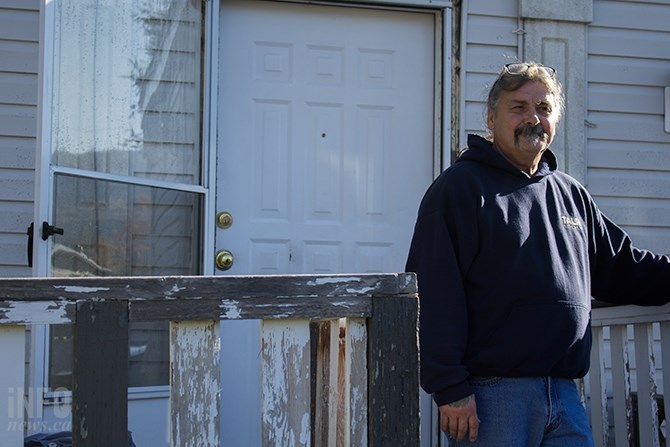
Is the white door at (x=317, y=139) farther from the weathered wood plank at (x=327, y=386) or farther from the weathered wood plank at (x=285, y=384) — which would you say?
the weathered wood plank at (x=285, y=384)

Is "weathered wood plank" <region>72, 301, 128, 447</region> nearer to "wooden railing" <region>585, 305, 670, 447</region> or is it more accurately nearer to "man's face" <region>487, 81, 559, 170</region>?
"man's face" <region>487, 81, 559, 170</region>

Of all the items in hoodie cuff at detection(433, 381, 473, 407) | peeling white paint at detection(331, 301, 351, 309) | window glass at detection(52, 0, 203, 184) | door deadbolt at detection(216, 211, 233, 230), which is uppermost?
window glass at detection(52, 0, 203, 184)

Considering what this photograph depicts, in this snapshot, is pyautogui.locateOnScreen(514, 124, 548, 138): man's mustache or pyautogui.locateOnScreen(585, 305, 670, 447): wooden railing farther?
pyautogui.locateOnScreen(585, 305, 670, 447): wooden railing

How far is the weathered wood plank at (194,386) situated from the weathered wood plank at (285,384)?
0.11 metres

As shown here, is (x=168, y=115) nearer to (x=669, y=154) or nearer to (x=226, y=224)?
(x=226, y=224)

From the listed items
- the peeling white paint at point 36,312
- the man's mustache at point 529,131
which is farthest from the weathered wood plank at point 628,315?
the peeling white paint at point 36,312

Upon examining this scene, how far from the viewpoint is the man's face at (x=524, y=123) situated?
2.87 meters

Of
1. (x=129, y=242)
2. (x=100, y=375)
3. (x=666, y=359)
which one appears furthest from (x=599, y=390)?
(x=100, y=375)

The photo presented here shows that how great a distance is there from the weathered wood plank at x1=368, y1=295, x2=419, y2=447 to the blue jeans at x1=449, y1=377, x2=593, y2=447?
64 centimetres

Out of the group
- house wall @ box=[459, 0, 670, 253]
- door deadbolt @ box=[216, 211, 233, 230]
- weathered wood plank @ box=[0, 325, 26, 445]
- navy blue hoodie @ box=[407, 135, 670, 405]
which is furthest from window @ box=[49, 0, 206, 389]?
weathered wood plank @ box=[0, 325, 26, 445]

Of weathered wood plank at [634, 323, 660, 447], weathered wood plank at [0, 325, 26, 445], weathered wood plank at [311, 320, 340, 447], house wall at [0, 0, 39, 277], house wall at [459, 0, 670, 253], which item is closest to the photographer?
weathered wood plank at [0, 325, 26, 445]

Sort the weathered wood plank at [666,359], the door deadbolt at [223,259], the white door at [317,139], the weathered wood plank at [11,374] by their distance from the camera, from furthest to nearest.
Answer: the white door at [317,139] < the door deadbolt at [223,259] < the weathered wood plank at [666,359] < the weathered wood plank at [11,374]

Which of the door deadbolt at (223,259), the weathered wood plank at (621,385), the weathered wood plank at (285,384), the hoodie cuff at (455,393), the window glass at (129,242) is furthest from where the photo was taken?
the door deadbolt at (223,259)

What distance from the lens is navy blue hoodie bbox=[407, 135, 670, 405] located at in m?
2.65
